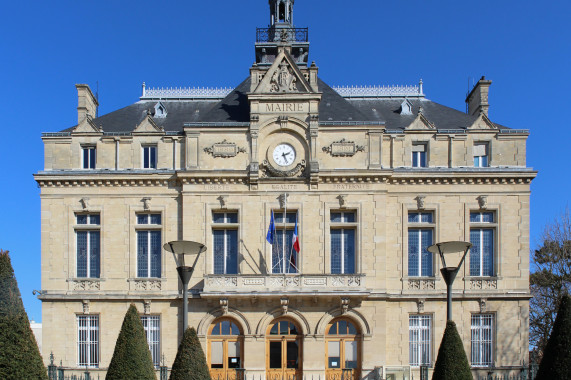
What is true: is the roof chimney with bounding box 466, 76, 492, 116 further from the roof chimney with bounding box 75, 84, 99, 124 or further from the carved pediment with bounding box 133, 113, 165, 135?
the roof chimney with bounding box 75, 84, 99, 124

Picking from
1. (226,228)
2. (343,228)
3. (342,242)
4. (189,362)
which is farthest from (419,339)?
(189,362)

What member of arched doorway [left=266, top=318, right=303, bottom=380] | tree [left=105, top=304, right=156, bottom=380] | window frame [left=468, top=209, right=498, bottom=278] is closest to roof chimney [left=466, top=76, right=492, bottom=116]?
window frame [left=468, top=209, right=498, bottom=278]

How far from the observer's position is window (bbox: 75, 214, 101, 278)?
→ 3444 cm

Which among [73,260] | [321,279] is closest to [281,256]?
[321,279]

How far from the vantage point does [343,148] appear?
34125 mm

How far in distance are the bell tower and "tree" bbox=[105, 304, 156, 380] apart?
20.6 metres

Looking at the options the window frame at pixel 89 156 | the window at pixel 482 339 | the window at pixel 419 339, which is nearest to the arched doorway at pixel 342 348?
the window at pixel 419 339

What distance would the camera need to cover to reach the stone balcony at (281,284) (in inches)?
1275

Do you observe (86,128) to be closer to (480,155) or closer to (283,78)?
(283,78)

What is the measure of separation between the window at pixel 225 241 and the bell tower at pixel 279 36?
1039 centimetres

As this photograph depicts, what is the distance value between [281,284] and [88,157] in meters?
11.4

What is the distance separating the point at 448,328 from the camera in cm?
2170

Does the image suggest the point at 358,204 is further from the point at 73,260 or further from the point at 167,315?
the point at 73,260

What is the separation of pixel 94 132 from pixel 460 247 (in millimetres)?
19679
